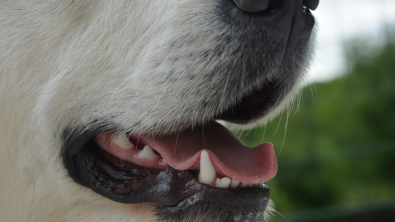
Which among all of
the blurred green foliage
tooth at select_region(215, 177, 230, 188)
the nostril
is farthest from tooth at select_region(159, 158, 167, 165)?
the blurred green foliage

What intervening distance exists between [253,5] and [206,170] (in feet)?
2.29

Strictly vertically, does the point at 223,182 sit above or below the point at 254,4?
below

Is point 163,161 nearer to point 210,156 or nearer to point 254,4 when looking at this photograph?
point 210,156

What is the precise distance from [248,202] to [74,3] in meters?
1.19

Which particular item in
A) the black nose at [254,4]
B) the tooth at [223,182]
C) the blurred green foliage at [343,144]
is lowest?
the blurred green foliage at [343,144]

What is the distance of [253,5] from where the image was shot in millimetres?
1941

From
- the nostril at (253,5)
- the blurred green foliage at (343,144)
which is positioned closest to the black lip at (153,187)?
the nostril at (253,5)

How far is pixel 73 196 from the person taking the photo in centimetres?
236

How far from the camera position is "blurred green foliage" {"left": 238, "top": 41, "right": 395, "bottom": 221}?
23.1ft

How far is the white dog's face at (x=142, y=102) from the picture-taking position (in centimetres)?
207

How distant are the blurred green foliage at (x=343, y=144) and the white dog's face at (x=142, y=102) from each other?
15.1 feet

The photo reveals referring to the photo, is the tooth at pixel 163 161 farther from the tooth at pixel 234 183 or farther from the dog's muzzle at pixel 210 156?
the tooth at pixel 234 183

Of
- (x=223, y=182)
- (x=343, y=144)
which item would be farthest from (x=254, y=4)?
(x=343, y=144)

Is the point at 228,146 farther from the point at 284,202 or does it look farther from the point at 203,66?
the point at 284,202
